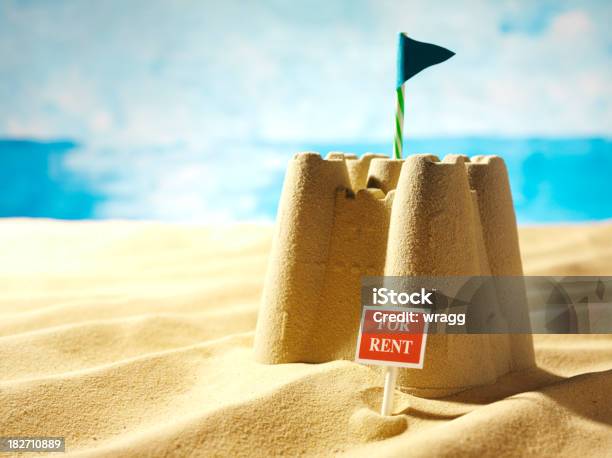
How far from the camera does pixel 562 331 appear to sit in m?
2.54

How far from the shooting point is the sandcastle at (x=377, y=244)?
73.1 inches

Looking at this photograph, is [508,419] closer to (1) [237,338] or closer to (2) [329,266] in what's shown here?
(2) [329,266]

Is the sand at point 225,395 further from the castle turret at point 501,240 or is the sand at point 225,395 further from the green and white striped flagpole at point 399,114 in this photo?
the green and white striped flagpole at point 399,114

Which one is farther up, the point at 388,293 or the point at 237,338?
the point at 388,293

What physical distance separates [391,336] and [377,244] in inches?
15.1

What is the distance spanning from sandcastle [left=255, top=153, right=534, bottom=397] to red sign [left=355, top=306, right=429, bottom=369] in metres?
0.17

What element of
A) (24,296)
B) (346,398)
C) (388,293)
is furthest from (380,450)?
(24,296)

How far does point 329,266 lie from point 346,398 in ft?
1.46

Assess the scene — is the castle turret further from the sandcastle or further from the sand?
the sand

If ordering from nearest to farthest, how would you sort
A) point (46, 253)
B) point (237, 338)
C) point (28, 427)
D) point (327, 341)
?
point (28, 427) < point (327, 341) < point (237, 338) < point (46, 253)

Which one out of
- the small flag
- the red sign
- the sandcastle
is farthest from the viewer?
the small flag

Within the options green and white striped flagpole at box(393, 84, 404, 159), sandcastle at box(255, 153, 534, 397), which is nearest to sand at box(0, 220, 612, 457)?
sandcastle at box(255, 153, 534, 397)

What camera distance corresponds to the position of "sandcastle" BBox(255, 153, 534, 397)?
6.09ft

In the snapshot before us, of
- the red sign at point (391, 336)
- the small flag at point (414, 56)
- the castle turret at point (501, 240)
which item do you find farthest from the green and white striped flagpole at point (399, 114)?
the red sign at point (391, 336)
